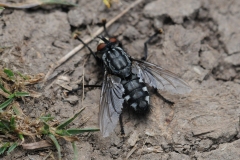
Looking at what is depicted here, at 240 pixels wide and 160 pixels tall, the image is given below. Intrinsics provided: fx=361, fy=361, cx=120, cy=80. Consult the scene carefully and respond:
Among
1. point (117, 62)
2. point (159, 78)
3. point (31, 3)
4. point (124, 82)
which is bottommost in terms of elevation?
point (159, 78)

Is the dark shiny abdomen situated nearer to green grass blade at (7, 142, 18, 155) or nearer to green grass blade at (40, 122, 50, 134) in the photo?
green grass blade at (40, 122, 50, 134)

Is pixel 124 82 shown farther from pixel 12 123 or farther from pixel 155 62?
pixel 12 123

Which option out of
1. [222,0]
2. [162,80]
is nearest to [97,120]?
[162,80]

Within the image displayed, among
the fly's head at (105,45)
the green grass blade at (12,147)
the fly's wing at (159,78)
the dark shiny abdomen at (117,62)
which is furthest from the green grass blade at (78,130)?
the fly's head at (105,45)

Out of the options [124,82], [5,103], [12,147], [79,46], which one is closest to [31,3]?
[79,46]

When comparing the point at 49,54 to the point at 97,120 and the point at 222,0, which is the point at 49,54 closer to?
the point at 97,120

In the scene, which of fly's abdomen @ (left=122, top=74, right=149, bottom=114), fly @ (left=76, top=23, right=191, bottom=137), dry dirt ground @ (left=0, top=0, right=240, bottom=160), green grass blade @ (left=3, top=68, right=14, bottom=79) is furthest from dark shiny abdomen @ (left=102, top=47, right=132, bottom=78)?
green grass blade @ (left=3, top=68, right=14, bottom=79)

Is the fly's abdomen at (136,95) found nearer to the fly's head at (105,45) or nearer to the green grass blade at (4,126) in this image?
the fly's head at (105,45)
